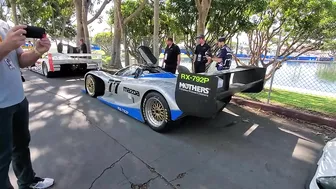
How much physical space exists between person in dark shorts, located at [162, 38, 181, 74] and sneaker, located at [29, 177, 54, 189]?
4641 millimetres

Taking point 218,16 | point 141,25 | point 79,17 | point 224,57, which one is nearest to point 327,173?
point 224,57

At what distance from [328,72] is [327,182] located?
20.5ft

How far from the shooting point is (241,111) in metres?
4.39

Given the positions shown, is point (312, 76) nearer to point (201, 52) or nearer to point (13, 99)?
point (201, 52)

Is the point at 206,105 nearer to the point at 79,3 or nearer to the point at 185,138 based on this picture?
the point at 185,138

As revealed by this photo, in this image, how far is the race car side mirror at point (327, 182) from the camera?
161 centimetres

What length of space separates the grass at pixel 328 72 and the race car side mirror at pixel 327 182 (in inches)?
222

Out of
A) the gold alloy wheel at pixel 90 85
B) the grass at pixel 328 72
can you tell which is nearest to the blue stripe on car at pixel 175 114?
the gold alloy wheel at pixel 90 85

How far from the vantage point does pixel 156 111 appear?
3.41 m

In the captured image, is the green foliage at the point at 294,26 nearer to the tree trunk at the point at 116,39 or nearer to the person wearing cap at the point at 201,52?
the person wearing cap at the point at 201,52

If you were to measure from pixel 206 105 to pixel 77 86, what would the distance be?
17.1 feet

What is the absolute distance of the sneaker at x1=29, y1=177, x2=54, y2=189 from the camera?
200cm

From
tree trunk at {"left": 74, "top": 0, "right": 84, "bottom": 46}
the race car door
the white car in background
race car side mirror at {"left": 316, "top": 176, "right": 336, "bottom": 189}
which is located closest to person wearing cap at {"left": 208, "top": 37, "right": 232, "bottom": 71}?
the race car door

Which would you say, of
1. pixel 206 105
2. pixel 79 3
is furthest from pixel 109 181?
pixel 79 3
